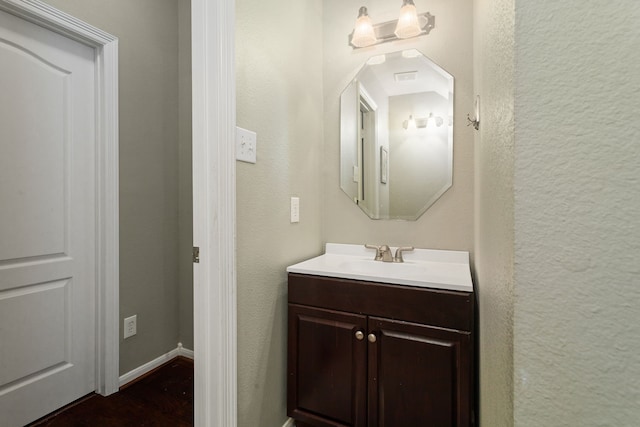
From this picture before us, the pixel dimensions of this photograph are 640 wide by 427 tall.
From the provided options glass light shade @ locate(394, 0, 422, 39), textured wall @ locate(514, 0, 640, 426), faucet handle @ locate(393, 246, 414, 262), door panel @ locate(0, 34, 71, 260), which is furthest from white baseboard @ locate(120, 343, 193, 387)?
glass light shade @ locate(394, 0, 422, 39)

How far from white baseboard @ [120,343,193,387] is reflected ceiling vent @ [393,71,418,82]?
7.76 ft

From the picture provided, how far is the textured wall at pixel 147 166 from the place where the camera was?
5.87ft

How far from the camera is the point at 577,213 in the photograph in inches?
13.3

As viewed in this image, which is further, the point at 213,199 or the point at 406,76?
the point at 406,76

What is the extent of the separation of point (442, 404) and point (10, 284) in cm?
207

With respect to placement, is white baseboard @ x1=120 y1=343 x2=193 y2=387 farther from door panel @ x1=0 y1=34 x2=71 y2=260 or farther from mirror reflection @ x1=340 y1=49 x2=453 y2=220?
mirror reflection @ x1=340 y1=49 x2=453 y2=220

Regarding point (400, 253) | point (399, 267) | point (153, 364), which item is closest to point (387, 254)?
point (400, 253)

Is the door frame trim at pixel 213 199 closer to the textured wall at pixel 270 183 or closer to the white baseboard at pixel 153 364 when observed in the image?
the textured wall at pixel 270 183

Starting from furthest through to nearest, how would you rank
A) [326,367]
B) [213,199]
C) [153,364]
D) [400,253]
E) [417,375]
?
[153,364]
[400,253]
[326,367]
[417,375]
[213,199]

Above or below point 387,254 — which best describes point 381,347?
below

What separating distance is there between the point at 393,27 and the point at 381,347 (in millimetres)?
1703

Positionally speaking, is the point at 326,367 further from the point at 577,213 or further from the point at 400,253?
the point at 577,213

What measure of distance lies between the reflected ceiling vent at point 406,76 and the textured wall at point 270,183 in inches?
19.7

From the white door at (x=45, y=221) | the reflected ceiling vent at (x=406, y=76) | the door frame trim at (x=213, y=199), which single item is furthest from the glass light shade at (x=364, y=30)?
the white door at (x=45, y=221)
